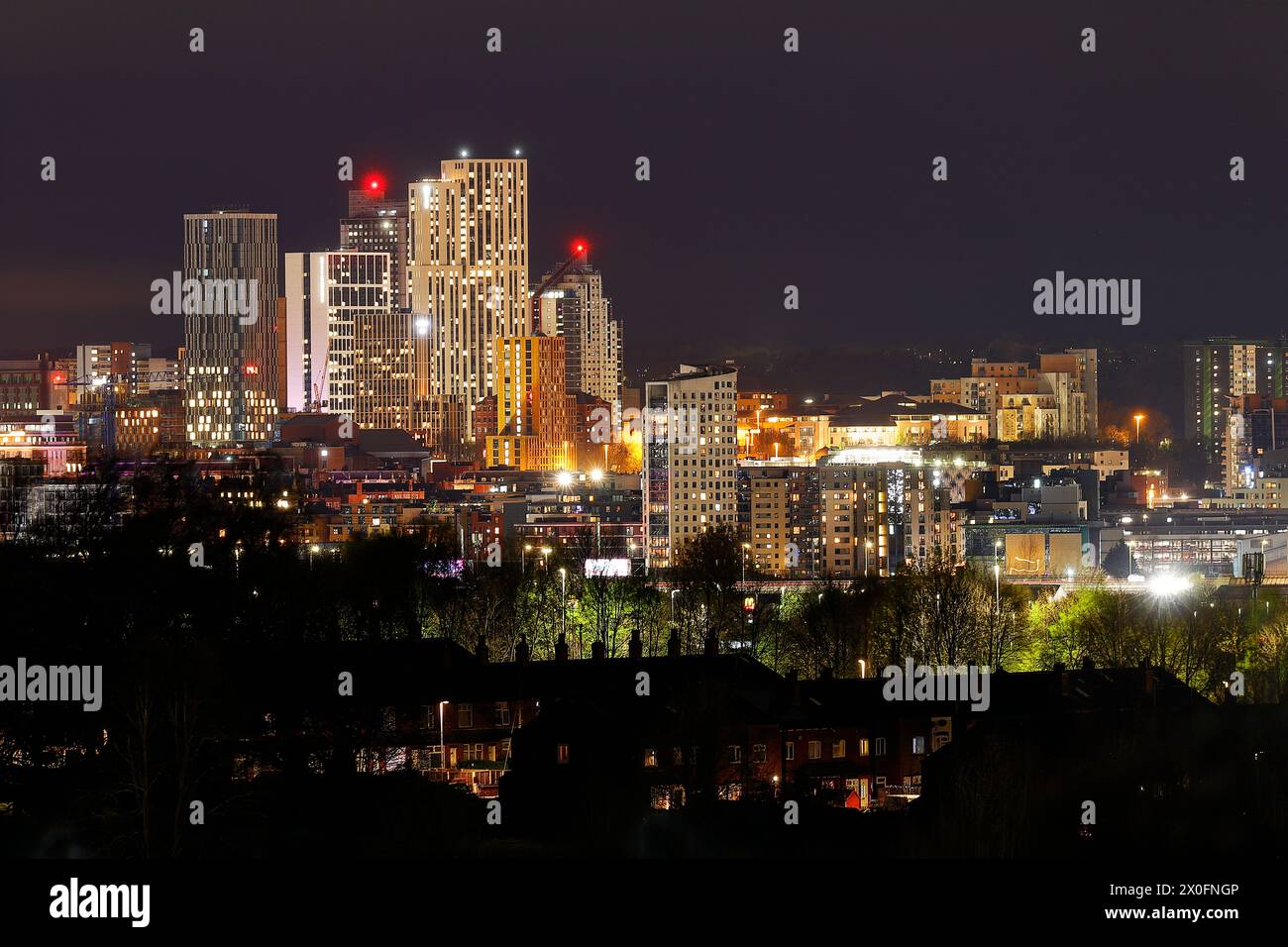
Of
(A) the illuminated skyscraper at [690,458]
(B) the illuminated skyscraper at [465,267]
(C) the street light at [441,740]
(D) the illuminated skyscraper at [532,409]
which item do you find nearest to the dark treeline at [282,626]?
(C) the street light at [441,740]

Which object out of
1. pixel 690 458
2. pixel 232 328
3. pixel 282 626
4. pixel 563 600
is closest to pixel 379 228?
pixel 232 328

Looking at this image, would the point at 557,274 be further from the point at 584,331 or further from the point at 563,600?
the point at 563,600

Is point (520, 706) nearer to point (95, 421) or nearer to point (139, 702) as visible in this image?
point (139, 702)

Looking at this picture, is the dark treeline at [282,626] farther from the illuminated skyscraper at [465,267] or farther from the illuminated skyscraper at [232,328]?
the illuminated skyscraper at [465,267]

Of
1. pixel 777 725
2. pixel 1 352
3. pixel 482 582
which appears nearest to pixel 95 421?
pixel 1 352

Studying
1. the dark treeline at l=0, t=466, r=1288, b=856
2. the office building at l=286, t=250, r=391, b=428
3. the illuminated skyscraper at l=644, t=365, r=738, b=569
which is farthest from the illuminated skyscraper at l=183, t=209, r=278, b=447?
the dark treeline at l=0, t=466, r=1288, b=856
